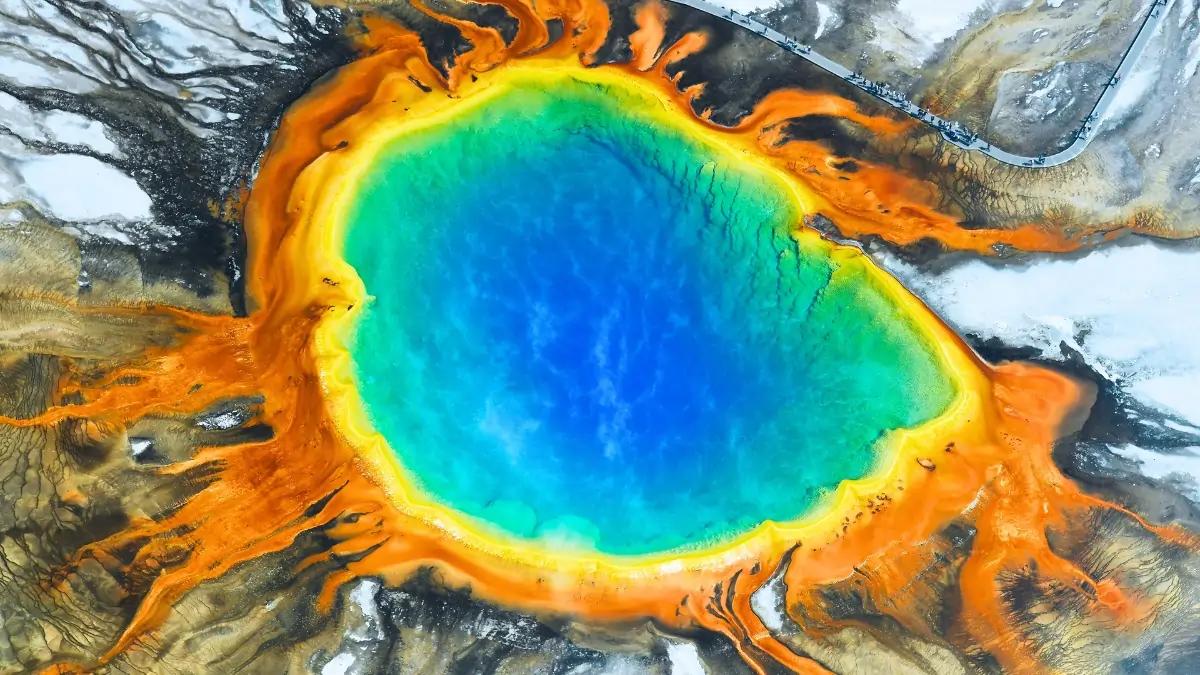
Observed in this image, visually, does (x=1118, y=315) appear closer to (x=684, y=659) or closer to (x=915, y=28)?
(x=915, y=28)

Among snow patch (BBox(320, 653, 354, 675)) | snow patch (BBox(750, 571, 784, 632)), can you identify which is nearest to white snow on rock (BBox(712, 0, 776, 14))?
snow patch (BBox(750, 571, 784, 632))

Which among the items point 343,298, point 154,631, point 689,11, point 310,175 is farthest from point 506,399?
point 689,11

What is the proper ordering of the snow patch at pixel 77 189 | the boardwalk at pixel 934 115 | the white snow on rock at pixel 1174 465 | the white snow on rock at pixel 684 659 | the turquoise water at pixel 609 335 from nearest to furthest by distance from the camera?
the snow patch at pixel 77 189 → the white snow on rock at pixel 684 659 → the white snow on rock at pixel 1174 465 → the boardwalk at pixel 934 115 → the turquoise water at pixel 609 335

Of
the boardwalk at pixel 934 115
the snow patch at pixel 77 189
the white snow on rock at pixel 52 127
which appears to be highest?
the boardwalk at pixel 934 115

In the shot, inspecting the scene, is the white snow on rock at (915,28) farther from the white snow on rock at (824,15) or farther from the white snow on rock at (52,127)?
the white snow on rock at (52,127)

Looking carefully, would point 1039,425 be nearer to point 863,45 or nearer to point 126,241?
point 863,45

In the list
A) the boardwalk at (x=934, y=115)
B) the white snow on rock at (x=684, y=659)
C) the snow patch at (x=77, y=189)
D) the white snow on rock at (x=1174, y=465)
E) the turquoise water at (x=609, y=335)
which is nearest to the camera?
the snow patch at (x=77, y=189)

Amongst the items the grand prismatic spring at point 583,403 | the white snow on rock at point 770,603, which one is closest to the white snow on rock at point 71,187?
the grand prismatic spring at point 583,403
